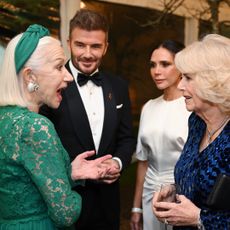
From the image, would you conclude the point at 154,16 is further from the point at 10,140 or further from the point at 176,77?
the point at 10,140

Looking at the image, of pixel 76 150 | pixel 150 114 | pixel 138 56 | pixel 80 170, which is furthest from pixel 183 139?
pixel 138 56

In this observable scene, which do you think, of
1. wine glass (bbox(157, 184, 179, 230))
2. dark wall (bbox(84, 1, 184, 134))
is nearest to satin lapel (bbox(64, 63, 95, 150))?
wine glass (bbox(157, 184, 179, 230))

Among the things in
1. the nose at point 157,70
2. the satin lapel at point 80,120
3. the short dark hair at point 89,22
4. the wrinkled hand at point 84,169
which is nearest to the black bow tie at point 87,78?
the satin lapel at point 80,120

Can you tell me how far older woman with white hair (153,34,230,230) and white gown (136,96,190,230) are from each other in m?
0.78

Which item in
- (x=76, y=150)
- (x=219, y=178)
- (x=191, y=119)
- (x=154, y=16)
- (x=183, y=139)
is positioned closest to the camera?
(x=219, y=178)

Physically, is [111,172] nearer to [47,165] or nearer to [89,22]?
[47,165]

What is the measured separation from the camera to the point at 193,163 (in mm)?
1866

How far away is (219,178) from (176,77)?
134 centimetres

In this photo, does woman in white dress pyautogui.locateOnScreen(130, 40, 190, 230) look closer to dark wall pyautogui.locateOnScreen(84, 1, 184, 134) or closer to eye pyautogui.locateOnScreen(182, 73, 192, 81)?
eye pyautogui.locateOnScreen(182, 73, 192, 81)

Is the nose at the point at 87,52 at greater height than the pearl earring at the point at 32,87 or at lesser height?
greater

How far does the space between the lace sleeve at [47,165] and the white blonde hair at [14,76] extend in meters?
0.17

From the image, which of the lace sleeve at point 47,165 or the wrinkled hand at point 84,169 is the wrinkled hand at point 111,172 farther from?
the lace sleeve at point 47,165

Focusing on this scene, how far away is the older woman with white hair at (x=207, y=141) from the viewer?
171cm

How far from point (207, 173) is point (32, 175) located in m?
0.74
